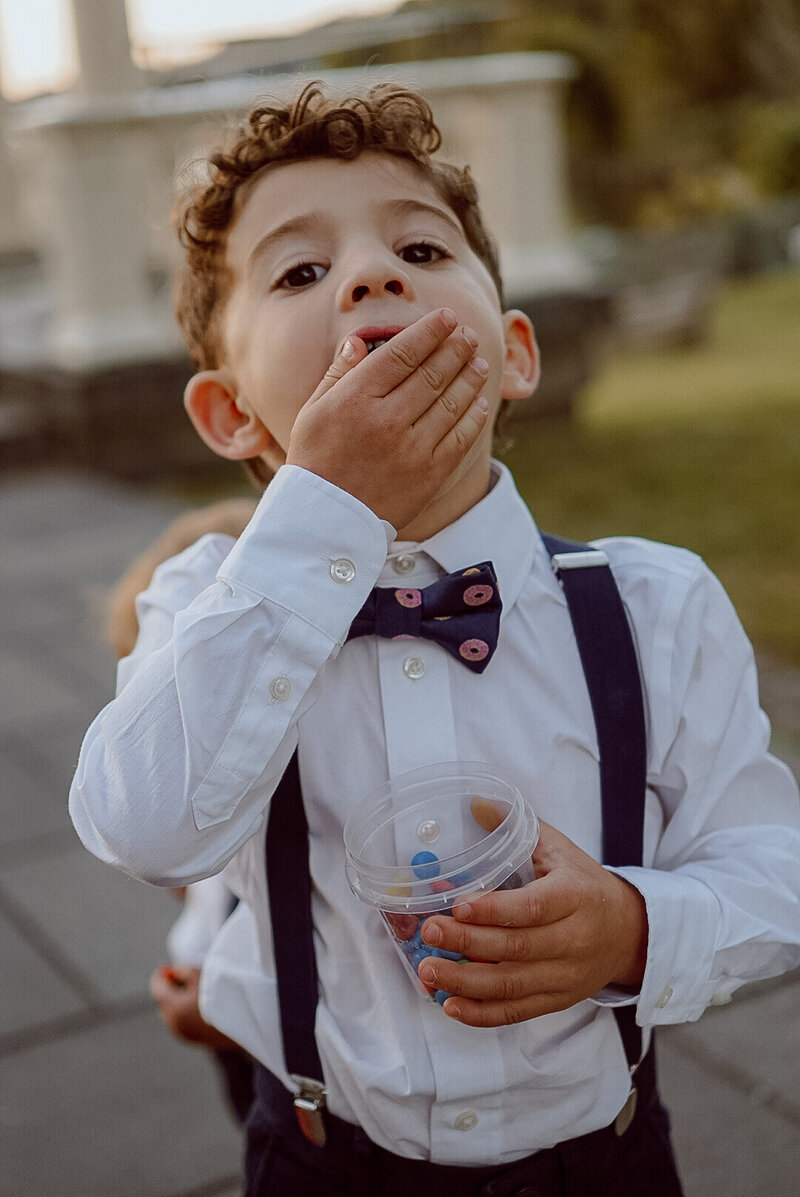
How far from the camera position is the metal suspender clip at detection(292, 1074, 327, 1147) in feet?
4.38

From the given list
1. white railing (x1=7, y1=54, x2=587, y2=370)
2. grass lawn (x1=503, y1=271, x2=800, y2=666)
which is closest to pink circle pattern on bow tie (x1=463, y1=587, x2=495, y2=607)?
grass lawn (x1=503, y1=271, x2=800, y2=666)

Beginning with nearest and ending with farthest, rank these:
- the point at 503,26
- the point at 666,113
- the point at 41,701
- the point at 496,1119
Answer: the point at 496,1119, the point at 41,701, the point at 503,26, the point at 666,113

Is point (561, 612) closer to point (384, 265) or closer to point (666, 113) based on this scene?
point (384, 265)

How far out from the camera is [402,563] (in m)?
1.35

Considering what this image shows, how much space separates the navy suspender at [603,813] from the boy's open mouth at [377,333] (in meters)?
0.33

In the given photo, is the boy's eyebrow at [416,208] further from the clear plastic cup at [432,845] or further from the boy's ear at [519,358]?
the clear plastic cup at [432,845]

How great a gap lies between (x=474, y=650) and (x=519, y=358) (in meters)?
0.39

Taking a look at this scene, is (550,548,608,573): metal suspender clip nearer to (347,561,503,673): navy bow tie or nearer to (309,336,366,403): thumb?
(347,561,503,673): navy bow tie

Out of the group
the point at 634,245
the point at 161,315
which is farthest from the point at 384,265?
the point at 634,245

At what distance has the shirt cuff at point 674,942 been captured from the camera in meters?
1.26

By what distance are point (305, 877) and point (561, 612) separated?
1.27 feet

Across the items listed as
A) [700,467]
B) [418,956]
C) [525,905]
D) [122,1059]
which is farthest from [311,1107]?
[700,467]

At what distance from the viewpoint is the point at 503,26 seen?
18.4 metres

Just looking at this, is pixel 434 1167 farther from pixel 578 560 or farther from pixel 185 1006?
pixel 185 1006
